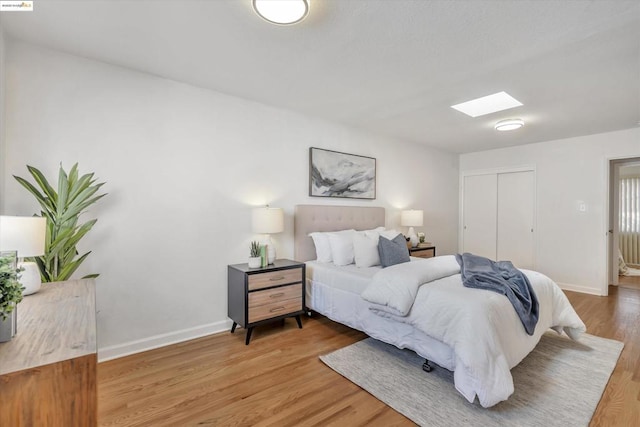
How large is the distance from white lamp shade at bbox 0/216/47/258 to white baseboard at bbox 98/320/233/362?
1.35m

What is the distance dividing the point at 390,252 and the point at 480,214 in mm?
3621

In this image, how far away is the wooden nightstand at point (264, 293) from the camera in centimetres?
281

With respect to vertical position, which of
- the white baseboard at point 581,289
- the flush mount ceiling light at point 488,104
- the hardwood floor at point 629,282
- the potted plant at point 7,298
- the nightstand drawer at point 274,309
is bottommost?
the hardwood floor at point 629,282

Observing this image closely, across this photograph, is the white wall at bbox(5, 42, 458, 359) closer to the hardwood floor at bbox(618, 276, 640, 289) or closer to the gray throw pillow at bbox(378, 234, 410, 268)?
the gray throw pillow at bbox(378, 234, 410, 268)

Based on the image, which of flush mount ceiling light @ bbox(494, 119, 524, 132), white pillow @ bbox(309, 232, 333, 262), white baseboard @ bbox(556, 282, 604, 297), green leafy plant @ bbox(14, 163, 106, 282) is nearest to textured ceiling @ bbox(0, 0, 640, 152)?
flush mount ceiling light @ bbox(494, 119, 524, 132)

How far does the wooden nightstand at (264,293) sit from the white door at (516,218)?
14.2 ft

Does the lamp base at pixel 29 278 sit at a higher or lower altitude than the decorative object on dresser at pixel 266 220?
lower

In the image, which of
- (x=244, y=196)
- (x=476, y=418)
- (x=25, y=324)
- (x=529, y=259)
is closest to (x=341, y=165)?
(x=244, y=196)

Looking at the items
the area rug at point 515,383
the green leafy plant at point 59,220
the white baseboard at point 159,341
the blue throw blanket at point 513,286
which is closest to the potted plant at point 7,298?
the green leafy plant at point 59,220

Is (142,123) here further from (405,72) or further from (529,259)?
(529,259)

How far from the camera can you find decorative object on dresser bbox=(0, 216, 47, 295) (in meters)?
1.44

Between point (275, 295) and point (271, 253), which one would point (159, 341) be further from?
point (271, 253)

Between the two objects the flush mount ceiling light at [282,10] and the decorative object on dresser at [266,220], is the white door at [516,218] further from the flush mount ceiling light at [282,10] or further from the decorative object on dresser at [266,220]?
the flush mount ceiling light at [282,10]

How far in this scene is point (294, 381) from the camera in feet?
7.20
